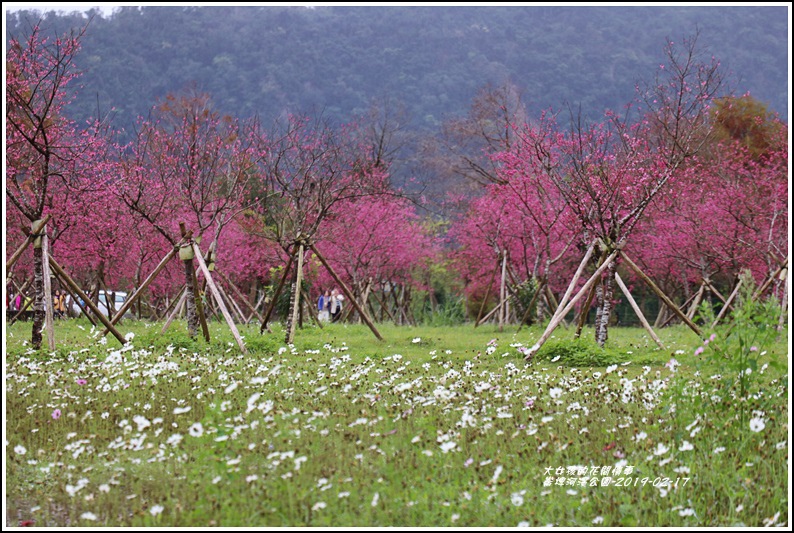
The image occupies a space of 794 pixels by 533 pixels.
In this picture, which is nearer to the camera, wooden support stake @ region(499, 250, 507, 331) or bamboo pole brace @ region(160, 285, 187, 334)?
bamboo pole brace @ region(160, 285, 187, 334)

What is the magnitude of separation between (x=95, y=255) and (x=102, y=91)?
40.1 m

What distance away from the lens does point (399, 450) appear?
207 inches

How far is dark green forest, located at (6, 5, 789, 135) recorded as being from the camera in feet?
190

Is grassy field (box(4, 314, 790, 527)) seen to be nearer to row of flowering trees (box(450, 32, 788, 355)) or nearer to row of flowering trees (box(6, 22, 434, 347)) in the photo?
row of flowering trees (box(6, 22, 434, 347))

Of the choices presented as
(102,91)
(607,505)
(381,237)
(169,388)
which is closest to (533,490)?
(607,505)

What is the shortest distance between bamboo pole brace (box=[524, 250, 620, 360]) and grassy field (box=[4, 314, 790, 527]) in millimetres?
1600

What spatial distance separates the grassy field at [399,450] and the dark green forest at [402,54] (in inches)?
1814

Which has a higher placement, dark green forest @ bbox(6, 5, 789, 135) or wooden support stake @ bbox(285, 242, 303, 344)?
dark green forest @ bbox(6, 5, 789, 135)

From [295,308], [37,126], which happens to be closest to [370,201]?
[295,308]

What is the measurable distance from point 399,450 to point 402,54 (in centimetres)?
6968

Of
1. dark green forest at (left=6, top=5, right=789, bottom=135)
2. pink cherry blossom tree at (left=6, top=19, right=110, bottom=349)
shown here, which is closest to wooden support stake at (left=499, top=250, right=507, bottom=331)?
pink cherry blossom tree at (left=6, top=19, right=110, bottom=349)

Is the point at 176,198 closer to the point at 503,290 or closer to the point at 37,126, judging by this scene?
the point at 503,290

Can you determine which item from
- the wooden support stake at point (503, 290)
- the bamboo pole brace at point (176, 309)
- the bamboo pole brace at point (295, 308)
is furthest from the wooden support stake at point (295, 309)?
the wooden support stake at point (503, 290)

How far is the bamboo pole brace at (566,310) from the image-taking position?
31.9 feet
